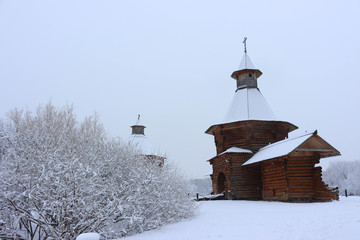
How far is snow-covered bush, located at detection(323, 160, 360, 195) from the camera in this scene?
1944 inches

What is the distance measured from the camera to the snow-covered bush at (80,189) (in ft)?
24.3

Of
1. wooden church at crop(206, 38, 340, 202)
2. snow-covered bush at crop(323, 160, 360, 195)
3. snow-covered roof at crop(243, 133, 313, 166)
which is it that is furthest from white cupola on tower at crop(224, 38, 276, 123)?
snow-covered bush at crop(323, 160, 360, 195)

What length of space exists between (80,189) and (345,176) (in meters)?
65.7

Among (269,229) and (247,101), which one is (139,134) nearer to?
(247,101)

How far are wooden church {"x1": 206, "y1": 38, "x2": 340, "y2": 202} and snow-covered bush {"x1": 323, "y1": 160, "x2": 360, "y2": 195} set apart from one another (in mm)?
36236

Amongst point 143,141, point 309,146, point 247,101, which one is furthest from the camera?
point 143,141

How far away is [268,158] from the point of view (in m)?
16.1

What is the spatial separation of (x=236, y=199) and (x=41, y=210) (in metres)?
14.7

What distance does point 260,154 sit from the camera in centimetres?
1844

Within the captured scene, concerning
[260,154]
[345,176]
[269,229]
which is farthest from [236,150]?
[345,176]

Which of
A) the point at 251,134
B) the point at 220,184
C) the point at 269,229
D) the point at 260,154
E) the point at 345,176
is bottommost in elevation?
the point at 269,229

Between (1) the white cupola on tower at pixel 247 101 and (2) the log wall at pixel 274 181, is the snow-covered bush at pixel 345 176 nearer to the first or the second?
(1) the white cupola on tower at pixel 247 101

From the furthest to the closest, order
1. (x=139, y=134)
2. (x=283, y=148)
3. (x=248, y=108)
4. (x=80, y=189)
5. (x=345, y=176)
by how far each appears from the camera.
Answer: (x=345, y=176) → (x=139, y=134) → (x=248, y=108) → (x=283, y=148) → (x=80, y=189)

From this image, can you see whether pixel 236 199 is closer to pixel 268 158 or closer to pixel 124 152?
pixel 268 158
